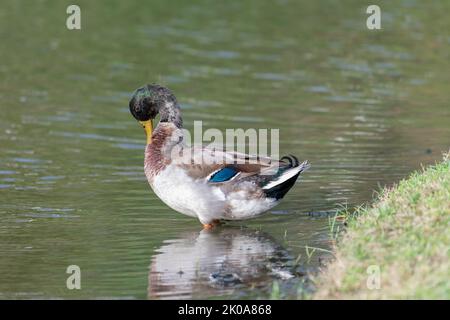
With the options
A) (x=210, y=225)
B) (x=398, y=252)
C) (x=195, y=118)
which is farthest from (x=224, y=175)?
(x=195, y=118)

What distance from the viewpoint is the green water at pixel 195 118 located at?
8.23 metres

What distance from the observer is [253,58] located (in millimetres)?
19531

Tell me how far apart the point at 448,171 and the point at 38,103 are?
8926mm

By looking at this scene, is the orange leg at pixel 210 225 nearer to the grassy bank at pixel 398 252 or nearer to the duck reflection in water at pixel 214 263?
the duck reflection in water at pixel 214 263

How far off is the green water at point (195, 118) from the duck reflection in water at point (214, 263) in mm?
20

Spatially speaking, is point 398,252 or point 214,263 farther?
point 214,263

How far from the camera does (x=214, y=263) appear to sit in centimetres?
820

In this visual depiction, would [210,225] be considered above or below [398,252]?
above

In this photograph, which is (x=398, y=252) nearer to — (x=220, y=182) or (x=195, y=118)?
(x=220, y=182)

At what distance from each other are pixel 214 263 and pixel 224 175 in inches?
50.0

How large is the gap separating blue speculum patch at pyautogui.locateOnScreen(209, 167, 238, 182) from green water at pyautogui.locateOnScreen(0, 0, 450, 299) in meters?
0.55

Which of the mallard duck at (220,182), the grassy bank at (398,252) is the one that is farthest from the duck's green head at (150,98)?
the grassy bank at (398,252)

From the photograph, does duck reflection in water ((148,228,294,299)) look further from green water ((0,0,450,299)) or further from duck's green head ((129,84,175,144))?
duck's green head ((129,84,175,144))

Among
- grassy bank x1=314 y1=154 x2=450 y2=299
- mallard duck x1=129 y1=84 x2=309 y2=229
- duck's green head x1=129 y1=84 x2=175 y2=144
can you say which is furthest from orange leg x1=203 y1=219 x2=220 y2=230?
grassy bank x1=314 y1=154 x2=450 y2=299
